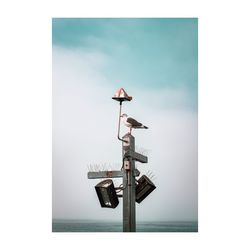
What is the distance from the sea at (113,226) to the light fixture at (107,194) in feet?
0.97

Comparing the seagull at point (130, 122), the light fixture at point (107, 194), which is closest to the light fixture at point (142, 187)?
the light fixture at point (107, 194)

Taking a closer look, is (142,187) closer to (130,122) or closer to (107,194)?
(107,194)

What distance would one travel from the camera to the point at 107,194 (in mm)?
4070

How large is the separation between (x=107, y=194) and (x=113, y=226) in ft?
1.28

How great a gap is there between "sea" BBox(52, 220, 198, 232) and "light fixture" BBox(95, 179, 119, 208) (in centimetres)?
29

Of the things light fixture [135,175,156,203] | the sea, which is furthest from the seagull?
the sea

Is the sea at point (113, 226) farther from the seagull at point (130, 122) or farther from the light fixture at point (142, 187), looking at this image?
the seagull at point (130, 122)

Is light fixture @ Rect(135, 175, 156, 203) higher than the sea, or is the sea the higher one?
light fixture @ Rect(135, 175, 156, 203)

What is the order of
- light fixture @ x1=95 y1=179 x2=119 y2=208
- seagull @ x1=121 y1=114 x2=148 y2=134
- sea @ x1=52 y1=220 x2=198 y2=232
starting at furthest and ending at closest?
sea @ x1=52 y1=220 x2=198 y2=232, seagull @ x1=121 y1=114 x2=148 y2=134, light fixture @ x1=95 y1=179 x2=119 y2=208

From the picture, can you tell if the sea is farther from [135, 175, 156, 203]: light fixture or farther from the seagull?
the seagull

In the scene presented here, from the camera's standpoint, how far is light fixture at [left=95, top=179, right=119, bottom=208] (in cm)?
407
